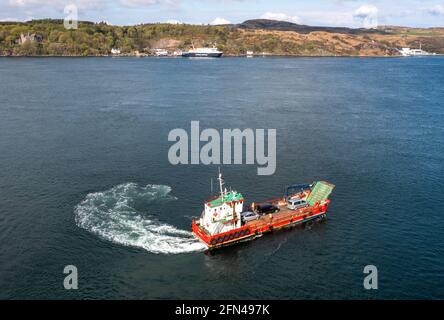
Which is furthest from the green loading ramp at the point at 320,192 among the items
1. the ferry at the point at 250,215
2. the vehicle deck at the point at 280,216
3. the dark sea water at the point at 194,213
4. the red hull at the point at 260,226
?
the vehicle deck at the point at 280,216

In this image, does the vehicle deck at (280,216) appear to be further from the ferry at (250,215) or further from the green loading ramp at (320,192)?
the green loading ramp at (320,192)

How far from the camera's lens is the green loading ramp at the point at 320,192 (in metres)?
89.9

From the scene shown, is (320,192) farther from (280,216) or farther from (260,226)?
(260,226)

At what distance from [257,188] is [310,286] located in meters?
36.1

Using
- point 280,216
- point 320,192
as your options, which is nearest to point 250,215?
point 280,216

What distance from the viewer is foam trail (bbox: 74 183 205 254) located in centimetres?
7594

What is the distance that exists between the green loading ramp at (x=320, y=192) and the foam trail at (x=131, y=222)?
27570 millimetres

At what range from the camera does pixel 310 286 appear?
65.6 metres

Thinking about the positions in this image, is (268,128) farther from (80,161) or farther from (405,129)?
(80,161)

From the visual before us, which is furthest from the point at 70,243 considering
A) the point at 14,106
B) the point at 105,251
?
the point at 14,106

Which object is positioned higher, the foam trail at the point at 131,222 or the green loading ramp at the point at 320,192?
the green loading ramp at the point at 320,192

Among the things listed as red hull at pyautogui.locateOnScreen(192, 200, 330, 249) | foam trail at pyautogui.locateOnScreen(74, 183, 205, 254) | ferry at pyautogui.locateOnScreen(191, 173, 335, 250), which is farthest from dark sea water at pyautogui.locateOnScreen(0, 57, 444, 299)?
ferry at pyautogui.locateOnScreen(191, 173, 335, 250)

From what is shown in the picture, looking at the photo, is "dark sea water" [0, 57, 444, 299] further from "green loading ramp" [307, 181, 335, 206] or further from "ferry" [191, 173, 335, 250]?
"green loading ramp" [307, 181, 335, 206]

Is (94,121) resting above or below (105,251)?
above
